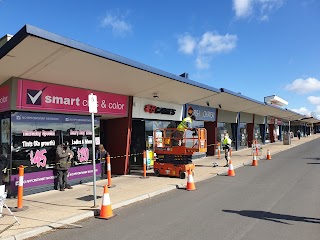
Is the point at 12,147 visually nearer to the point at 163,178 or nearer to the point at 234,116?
the point at 163,178

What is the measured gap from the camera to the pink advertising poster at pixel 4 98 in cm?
1037

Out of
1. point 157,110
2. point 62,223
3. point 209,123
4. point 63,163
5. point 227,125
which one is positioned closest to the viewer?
point 62,223

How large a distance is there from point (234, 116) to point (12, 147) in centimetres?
2330

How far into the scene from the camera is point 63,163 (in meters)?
10.9

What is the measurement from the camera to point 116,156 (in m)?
15.8

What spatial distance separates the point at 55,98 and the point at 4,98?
162 centimetres

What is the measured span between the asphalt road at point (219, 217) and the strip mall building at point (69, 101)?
4.20m

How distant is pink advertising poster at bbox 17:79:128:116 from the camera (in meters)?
10.4

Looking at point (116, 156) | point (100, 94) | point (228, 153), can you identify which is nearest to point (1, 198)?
point (100, 94)


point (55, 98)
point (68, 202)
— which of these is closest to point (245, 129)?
point (55, 98)

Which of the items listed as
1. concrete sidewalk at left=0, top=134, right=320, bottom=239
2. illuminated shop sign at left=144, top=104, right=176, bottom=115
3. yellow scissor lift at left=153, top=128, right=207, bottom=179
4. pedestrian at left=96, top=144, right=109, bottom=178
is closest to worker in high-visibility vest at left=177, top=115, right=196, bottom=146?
yellow scissor lift at left=153, top=128, right=207, bottom=179

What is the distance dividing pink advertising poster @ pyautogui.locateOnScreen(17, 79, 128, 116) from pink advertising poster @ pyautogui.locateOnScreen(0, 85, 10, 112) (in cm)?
51

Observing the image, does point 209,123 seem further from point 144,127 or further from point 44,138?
point 44,138

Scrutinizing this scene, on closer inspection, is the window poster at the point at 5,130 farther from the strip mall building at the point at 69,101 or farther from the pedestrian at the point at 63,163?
the pedestrian at the point at 63,163
